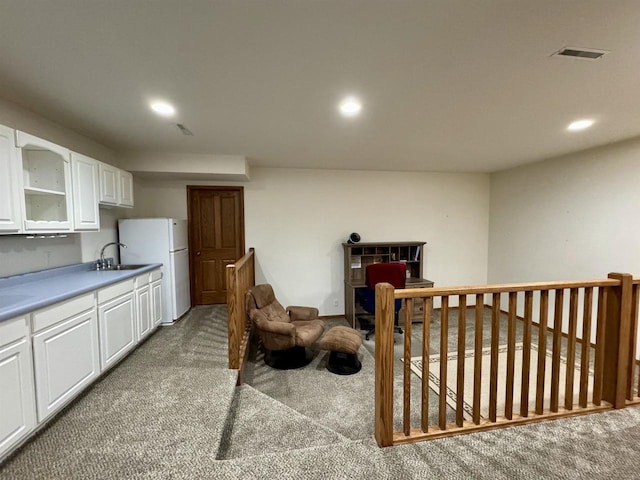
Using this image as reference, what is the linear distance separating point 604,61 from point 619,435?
2.37 meters

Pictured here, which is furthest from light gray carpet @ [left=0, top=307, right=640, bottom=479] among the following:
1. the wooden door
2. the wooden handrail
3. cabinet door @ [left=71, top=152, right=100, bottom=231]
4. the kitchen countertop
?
the wooden door

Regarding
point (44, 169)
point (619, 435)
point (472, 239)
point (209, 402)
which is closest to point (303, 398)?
point (209, 402)

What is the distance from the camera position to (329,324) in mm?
4727

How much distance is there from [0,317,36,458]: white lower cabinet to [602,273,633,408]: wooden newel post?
3886 mm

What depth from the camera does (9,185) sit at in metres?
2.01

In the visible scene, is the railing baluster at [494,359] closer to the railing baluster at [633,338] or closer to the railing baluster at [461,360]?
the railing baluster at [461,360]

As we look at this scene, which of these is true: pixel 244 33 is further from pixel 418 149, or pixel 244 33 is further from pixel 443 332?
pixel 418 149

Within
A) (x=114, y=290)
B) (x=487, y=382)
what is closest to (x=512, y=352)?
(x=487, y=382)

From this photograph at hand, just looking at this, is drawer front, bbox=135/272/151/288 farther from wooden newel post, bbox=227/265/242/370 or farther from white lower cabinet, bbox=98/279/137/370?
wooden newel post, bbox=227/265/242/370

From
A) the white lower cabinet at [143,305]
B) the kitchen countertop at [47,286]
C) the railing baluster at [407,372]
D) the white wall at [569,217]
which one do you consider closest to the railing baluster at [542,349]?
the railing baluster at [407,372]

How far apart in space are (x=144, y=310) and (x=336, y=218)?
310 cm

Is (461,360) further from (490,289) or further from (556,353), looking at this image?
(556,353)

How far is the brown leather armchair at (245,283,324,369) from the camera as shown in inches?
122

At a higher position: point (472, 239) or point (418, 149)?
point (418, 149)
